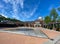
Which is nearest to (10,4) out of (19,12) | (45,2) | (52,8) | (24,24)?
(19,12)

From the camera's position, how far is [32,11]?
33844 mm

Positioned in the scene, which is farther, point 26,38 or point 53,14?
point 53,14

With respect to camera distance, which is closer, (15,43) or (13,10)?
(15,43)

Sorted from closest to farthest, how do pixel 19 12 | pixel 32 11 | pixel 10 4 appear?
1. pixel 10 4
2. pixel 19 12
3. pixel 32 11

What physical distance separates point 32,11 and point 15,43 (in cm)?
2688

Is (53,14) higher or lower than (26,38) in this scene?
higher

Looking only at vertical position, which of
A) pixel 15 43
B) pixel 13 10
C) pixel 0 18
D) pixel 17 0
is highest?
pixel 17 0

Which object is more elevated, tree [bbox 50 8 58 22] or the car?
tree [bbox 50 8 58 22]

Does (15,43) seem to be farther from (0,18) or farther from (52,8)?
(52,8)

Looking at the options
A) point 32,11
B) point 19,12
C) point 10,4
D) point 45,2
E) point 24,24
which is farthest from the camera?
point 24,24

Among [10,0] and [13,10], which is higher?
[10,0]

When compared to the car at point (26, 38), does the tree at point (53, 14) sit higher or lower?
higher

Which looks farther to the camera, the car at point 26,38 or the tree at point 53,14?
the tree at point 53,14

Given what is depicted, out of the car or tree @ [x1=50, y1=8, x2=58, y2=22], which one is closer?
the car
